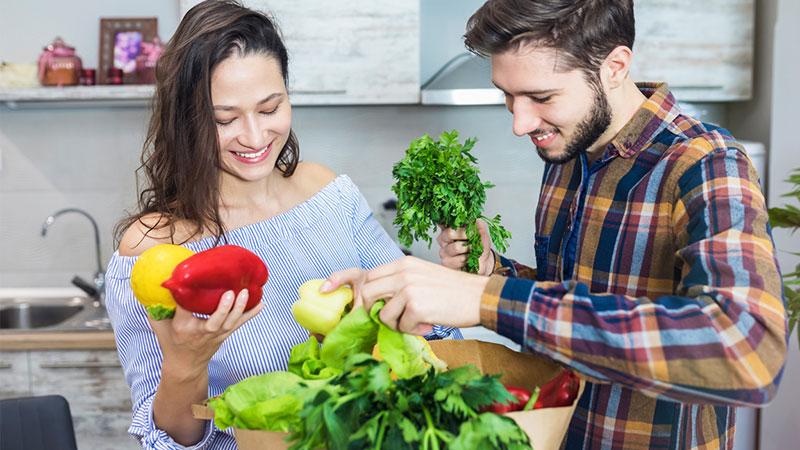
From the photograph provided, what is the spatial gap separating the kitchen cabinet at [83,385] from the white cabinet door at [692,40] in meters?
2.13

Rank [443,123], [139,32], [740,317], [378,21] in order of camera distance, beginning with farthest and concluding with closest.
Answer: [443,123] < [139,32] < [378,21] < [740,317]

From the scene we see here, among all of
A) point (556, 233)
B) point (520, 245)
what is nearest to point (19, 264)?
point (520, 245)

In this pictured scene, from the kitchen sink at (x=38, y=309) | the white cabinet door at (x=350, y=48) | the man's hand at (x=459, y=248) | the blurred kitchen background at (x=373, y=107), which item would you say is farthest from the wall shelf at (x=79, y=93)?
the man's hand at (x=459, y=248)

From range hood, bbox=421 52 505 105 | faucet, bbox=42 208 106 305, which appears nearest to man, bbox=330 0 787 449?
range hood, bbox=421 52 505 105

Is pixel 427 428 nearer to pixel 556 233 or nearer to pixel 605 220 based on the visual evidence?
pixel 605 220

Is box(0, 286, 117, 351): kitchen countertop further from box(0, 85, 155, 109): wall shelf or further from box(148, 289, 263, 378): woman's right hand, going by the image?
box(148, 289, 263, 378): woman's right hand

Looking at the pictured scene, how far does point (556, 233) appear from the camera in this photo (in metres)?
1.58

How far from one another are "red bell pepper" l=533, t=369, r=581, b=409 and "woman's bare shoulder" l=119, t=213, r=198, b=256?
2.61 feet

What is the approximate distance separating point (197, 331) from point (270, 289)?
1.31ft

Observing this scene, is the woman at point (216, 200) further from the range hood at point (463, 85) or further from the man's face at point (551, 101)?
the range hood at point (463, 85)

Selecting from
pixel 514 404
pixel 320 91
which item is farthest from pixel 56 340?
pixel 514 404

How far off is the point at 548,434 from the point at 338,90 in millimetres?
2177

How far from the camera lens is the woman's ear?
1356mm

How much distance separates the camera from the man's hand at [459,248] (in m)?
1.53
